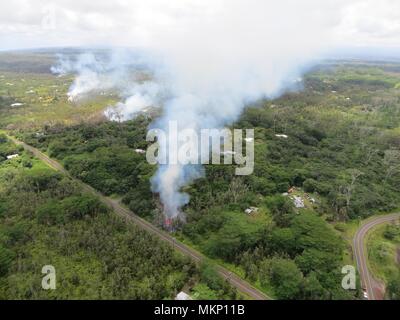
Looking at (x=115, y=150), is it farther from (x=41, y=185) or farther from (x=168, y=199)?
(x=168, y=199)

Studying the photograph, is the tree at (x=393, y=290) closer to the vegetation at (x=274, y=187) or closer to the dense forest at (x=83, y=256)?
the vegetation at (x=274, y=187)

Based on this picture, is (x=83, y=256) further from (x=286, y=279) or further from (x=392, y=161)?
(x=392, y=161)

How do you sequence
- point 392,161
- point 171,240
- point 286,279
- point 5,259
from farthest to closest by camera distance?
point 392,161
point 171,240
point 5,259
point 286,279

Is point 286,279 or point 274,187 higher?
point 274,187

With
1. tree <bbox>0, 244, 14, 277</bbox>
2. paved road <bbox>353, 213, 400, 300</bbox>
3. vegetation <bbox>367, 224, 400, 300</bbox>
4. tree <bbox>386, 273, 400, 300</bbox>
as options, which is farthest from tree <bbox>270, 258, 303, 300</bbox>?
tree <bbox>0, 244, 14, 277</bbox>

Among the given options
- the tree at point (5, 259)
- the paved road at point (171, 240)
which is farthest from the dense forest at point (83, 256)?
the paved road at point (171, 240)

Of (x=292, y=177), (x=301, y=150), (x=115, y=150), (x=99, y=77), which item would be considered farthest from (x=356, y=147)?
(x=99, y=77)

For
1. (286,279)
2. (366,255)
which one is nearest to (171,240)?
(286,279)

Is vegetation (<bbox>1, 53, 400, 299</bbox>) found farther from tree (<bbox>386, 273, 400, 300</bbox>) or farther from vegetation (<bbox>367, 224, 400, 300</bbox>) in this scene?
tree (<bbox>386, 273, 400, 300</bbox>)
